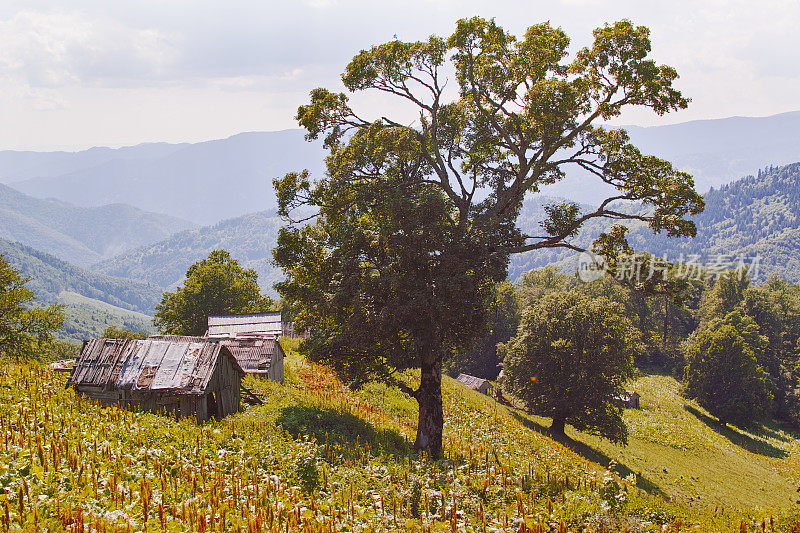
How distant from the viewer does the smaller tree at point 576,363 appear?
3578 cm

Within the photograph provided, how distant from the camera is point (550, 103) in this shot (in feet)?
59.3

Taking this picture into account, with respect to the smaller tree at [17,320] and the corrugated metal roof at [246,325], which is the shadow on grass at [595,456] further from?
the smaller tree at [17,320]

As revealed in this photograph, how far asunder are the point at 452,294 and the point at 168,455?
10037 millimetres

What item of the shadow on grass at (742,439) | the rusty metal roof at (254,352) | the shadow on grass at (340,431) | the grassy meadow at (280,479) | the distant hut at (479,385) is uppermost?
the rusty metal roof at (254,352)

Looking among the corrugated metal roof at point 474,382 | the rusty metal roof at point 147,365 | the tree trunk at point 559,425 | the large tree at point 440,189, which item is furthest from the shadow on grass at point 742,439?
the rusty metal roof at point 147,365

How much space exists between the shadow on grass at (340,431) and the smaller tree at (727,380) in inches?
2288

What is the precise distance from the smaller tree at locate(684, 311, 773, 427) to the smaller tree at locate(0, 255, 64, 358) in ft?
239

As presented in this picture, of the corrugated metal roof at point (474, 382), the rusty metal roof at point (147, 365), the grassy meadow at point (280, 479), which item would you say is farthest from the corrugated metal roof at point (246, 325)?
the corrugated metal roof at point (474, 382)

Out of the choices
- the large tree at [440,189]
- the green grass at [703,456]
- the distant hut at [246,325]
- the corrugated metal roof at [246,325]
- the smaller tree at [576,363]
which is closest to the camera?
the large tree at [440,189]

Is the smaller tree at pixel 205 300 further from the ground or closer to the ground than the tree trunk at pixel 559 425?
further from the ground

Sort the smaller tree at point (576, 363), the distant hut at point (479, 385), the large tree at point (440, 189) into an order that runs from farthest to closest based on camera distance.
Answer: the distant hut at point (479, 385) → the smaller tree at point (576, 363) → the large tree at point (440, 189)

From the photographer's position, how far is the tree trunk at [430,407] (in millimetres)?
19719

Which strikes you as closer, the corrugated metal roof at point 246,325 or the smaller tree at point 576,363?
the smaller tree at point 576,363

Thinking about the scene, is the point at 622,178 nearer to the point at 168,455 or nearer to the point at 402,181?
the point at 402,181
